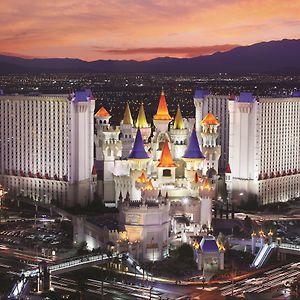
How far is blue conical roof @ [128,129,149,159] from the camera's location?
89.3 m

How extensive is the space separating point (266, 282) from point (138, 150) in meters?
25.1

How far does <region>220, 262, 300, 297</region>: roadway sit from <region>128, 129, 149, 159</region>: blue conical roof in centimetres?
2090

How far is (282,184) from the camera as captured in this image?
344 ft

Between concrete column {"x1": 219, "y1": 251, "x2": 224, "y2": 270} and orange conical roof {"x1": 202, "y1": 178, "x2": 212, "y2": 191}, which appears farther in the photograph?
orange conical roof {"x1": 202, "y1": 178, "x2": 212, "y2": 191}

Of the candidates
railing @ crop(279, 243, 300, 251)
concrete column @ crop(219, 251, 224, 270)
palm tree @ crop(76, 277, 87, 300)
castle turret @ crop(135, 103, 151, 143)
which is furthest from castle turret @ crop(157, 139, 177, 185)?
palm tree @ crop(76, 277, 87, 300)

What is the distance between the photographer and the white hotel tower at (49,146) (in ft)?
322

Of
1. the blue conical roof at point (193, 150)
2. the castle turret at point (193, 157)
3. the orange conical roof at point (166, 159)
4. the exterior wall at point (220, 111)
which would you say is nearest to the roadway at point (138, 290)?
the orange conical roof at point (166, 159)

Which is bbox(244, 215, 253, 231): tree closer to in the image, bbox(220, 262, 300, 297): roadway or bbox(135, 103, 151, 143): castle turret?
bbox(220, 262, 300, 297): roadway

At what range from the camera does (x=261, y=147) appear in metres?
101

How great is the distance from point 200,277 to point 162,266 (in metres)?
3.68

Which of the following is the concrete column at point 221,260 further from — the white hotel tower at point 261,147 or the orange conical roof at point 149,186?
the white hotel tower at point 261,147

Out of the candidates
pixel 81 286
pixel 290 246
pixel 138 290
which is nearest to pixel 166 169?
pixel 290 246

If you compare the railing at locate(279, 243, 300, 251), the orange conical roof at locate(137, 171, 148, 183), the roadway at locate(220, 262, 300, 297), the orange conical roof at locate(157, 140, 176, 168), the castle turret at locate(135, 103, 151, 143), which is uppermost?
the castle turret at locate(135, 103, 151, 143)

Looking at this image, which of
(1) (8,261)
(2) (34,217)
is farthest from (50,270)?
(2) (34,217)
